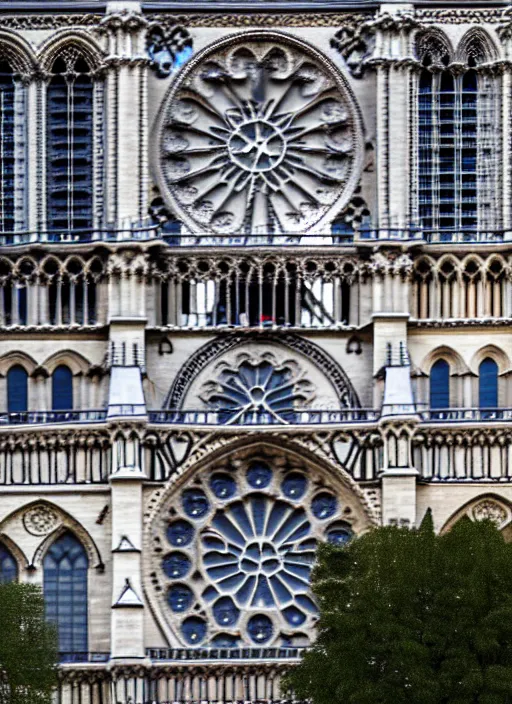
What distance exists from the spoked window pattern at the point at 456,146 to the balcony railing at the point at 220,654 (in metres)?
9.51

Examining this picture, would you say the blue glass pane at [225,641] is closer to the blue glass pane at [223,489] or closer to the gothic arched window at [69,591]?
the gothic arched window at [69,591]

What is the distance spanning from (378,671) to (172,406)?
11370mm

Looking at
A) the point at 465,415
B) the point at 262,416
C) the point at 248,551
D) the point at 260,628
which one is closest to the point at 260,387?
the point at 262,416

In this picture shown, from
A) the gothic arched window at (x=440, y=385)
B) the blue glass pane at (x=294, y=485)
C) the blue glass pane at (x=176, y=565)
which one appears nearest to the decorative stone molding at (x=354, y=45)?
the gothic arched window at (x=440, y=385)

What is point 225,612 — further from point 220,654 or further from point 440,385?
point 440,385

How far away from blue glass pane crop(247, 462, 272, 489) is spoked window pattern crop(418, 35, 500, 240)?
240 inches

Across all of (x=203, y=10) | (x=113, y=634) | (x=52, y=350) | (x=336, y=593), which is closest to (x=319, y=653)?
(x=336, y=593)

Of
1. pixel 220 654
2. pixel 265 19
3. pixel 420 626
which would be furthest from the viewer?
pixel 265 19

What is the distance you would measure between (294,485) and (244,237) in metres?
5.39

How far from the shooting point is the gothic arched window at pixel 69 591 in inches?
2781

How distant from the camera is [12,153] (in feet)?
238

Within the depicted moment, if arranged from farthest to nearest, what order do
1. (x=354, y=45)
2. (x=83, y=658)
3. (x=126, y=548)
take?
(x=354, y=45) → (x=83, y=658) → (x=126, y=548)

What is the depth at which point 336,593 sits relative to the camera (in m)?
64.4

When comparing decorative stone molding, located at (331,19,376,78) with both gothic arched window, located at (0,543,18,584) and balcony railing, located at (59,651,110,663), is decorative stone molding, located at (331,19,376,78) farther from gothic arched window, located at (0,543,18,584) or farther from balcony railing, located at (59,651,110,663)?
balcony railing, located at (59,651,110,663)
